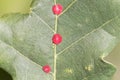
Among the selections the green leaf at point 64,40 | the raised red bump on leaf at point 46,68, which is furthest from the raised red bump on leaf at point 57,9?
the raised red bump on leaf at point 46,68

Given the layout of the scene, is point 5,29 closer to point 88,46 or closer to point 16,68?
point 16,68

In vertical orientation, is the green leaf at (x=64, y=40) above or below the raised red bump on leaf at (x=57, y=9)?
below

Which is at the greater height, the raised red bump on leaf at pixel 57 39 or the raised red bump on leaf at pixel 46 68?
the raised red bump on leaf at pixel 57 39

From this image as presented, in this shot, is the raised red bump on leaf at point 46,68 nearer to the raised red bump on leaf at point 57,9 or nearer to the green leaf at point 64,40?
the green leaf at point 64,40

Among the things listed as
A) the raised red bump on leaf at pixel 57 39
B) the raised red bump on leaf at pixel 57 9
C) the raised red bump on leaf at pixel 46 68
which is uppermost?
the raised red bump on leaf at pixel 57 9

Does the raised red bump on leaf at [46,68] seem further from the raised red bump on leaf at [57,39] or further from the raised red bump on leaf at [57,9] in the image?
the raised red bump on leaf at [57,9]

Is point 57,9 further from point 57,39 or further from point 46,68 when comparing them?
point 46,68

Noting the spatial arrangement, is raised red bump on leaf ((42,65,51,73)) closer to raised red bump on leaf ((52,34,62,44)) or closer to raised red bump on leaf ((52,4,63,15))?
raised red bump on leaf ((52,34,62,44))

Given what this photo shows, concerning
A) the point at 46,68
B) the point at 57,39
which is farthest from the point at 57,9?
the point at 46,68

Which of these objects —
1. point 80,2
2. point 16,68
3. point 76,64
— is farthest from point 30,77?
point 80,2

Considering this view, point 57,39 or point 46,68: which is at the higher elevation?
point 57,39
